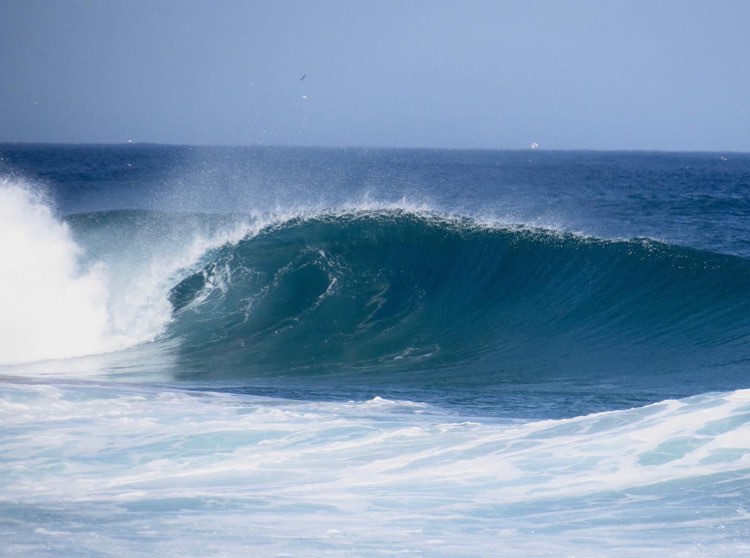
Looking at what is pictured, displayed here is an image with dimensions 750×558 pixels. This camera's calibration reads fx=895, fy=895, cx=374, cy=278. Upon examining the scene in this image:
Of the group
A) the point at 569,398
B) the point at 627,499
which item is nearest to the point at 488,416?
the point at 569,398

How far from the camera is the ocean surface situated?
16.9ft

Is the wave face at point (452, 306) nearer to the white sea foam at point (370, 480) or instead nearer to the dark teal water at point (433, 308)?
the dark teal water at point (433, 308)

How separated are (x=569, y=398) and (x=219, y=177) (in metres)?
33.8

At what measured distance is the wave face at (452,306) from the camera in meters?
11.0

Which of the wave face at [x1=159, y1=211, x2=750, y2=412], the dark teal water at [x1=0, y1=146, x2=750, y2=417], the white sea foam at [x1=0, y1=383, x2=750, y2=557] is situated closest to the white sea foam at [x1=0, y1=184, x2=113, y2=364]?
the dark teal water at [x1=0, y1=146, x2=750, y2=417]

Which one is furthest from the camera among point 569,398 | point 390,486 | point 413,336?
point 413,336

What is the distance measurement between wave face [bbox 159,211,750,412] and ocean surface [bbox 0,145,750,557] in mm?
54

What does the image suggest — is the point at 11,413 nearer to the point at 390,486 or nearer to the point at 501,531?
the point at 390,486

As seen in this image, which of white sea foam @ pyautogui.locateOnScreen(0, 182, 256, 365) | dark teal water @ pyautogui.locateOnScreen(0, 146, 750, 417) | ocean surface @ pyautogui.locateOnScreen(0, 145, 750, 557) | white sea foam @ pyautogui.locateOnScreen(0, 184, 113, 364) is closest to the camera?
ocean surface @ pyautogui.locateOnScreen(0, 145, 750, 557)

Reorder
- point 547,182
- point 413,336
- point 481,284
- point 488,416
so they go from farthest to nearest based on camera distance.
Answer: point 547,182 < point 481,284 < point 413,336 < point 488,416

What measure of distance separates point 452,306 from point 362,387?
440 centimetres

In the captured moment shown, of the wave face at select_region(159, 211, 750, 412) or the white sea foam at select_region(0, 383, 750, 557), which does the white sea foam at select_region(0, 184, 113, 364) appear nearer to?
the wave face at select_region(159, 211, 750, 412)

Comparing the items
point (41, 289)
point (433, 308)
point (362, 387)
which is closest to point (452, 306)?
point (433, 308)

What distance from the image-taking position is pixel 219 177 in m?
41.0
